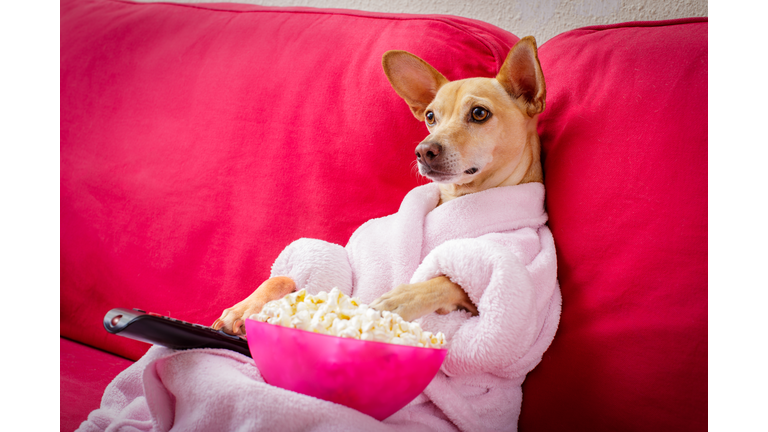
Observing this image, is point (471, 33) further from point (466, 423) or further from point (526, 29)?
point (466, 423)

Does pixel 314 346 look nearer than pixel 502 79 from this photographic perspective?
Yes

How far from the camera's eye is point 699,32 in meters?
1.00

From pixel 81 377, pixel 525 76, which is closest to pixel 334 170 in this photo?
pixel 525 76

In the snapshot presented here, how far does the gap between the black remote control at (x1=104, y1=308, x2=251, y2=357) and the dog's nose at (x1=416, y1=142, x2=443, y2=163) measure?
0.58 metres

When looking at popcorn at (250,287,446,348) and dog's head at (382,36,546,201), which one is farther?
dog's head at (382,36,546,201)

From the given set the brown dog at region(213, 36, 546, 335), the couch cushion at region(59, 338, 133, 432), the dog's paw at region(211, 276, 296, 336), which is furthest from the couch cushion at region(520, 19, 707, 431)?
the couch cushion at region(59, 338, 133, 432)

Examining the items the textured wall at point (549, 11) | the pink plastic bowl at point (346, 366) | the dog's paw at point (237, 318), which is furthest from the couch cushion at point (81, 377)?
the textured wall at point (549, 11)

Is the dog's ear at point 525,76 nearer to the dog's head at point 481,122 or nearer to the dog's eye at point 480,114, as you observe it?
the dog's head at point 481,122

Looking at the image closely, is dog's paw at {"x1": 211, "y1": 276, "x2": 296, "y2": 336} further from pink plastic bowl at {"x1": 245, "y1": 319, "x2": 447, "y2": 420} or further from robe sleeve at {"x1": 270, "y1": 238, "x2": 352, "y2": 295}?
pink plastic bowl at {"x1": 245, "y1": 319, "x2": 447, "y2": 420}

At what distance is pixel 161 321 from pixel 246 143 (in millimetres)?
839

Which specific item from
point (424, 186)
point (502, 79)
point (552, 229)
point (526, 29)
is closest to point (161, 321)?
point (424, 186)

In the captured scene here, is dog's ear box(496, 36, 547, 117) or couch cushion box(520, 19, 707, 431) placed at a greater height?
dog's ear box(496, 36, 547, 117)

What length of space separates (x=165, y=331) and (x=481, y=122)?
0.88 m

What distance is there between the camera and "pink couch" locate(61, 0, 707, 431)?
902 mm
